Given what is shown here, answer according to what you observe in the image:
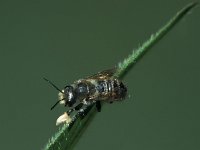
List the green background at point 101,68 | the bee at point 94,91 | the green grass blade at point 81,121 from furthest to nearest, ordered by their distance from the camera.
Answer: the green background at point 101,68 → the bee at point 94,91 → the green grass blade at point 81,121

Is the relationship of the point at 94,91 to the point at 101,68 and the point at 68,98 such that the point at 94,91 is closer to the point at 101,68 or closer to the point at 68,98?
the point at 68,98

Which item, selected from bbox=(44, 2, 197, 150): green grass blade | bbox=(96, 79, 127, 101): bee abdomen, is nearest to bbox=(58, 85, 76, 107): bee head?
Answer: bbox=(96, 79, 127, 101): bee abdomen

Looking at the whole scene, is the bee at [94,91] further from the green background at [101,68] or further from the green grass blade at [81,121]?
the green background at [101,68]

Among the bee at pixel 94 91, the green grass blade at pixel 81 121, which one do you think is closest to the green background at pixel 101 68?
the bee at pixel 94 91

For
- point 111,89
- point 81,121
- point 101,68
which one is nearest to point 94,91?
point 111,89

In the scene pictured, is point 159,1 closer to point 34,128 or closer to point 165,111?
point 165,111

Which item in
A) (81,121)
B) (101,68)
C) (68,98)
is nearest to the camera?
(81,121)
